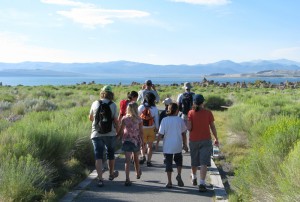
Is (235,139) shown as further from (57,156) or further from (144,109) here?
(57,156)

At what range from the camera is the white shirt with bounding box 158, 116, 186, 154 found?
8.12 m

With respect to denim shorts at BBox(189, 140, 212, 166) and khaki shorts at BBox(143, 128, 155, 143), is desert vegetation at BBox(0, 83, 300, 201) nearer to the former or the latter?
denim shorts at BBox(189, 140, 212, 166)

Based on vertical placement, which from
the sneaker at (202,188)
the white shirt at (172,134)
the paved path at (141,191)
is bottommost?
the paved path at (141,191)

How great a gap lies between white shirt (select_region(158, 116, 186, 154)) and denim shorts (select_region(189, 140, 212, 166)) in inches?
11.8

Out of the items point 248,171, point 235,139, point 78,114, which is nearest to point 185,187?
point 248,171

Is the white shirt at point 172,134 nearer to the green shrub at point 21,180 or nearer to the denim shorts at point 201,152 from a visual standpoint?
the denim shorts at point 201,152

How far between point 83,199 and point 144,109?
323cm

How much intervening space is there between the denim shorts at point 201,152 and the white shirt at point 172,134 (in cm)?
30

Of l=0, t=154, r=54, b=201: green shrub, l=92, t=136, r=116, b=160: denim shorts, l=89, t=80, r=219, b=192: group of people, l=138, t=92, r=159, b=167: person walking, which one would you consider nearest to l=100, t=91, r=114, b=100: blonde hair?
l=89, t=80, r=219, b=192: group of people

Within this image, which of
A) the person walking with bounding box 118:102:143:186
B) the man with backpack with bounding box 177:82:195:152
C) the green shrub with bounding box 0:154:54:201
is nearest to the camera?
the green shrub with bounding box 0:154:54:201

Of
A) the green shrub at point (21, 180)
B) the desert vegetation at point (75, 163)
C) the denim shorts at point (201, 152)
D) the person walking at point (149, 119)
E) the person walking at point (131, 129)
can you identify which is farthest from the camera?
the person walking at point (149, 119)

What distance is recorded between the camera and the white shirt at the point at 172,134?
8.12 metres

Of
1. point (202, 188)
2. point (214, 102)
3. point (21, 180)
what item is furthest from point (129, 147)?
A: point (214, 102)

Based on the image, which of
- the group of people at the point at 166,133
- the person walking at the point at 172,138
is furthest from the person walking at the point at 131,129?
the person walking at the point at 172,138
